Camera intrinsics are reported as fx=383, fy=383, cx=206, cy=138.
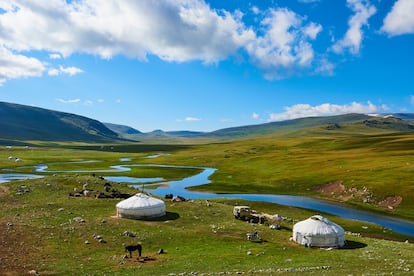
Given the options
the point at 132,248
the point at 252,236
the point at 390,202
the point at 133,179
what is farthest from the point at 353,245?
the point at 133,179

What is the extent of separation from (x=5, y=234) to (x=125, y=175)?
8184 cm

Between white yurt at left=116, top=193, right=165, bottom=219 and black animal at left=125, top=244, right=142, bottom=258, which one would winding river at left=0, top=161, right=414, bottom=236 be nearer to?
white yurt at left=116, top=193, right=165, bottom=219

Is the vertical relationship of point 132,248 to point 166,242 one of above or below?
above

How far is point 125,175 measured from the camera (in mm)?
118062

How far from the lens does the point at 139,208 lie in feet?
146

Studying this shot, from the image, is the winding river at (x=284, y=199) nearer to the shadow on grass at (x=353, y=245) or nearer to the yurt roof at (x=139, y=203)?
the shadow on grass at (x=353, y=245)

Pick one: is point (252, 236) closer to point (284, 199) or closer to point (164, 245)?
point (164, 245)

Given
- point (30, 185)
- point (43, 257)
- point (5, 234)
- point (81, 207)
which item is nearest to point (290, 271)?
point (43, 257)

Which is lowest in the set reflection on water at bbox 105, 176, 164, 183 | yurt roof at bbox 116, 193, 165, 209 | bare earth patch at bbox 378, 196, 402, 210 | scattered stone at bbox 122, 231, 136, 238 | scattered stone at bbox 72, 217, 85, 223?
A: reflection on water at bbox 105, 176, 164, 183

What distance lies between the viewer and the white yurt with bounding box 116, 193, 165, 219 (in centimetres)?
4441

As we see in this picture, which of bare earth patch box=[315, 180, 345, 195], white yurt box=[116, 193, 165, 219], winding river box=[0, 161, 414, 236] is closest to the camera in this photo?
white yurt box=[116, 193, 165, 219]

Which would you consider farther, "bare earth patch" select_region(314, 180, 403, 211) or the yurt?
"bare earth patch" select_region(314, 180, 403, 211)

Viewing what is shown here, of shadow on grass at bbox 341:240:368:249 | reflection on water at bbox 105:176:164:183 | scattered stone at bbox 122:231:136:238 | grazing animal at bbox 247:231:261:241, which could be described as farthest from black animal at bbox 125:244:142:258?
reflection on water at bbox 105:176:164:183

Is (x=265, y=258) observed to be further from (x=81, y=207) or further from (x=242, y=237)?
(x=81, y=207)
